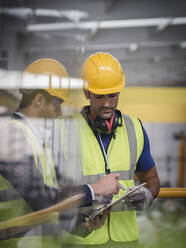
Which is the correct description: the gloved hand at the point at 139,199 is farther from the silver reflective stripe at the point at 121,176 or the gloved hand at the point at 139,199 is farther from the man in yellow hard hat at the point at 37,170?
the man in yellow hard hat at the point at 37,170

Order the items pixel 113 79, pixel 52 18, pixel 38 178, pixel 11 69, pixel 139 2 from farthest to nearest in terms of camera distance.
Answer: pixel 139 2, pixel 52 18, pixel 11 69, pixel 113 79, pixel 38 178

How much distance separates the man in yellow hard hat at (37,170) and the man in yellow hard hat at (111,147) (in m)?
0.11

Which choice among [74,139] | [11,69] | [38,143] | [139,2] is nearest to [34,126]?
[38,143]

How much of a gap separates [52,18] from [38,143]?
913 mm

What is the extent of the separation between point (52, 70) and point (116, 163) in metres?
0.57

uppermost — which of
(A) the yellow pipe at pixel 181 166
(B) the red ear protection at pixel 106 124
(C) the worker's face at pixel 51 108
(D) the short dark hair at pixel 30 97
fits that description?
(D) the short dark hair at pixel 30 97

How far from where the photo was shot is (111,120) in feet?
4.62

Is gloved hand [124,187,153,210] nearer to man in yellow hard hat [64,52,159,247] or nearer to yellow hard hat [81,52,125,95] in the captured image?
man in yellow hard hat [64,52,159,247]

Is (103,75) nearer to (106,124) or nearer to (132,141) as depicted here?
(106,124)

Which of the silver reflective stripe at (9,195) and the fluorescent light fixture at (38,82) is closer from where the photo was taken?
the silver reflective stripe at (9,195)

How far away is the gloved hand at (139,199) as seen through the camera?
1439 mm

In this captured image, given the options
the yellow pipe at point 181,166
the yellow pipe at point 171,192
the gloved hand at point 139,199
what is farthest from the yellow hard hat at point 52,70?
the yellow pipe at point 181,166

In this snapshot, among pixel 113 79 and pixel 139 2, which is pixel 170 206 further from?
pixel 139 2

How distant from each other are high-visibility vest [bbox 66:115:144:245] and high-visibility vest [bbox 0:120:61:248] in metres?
0.16
